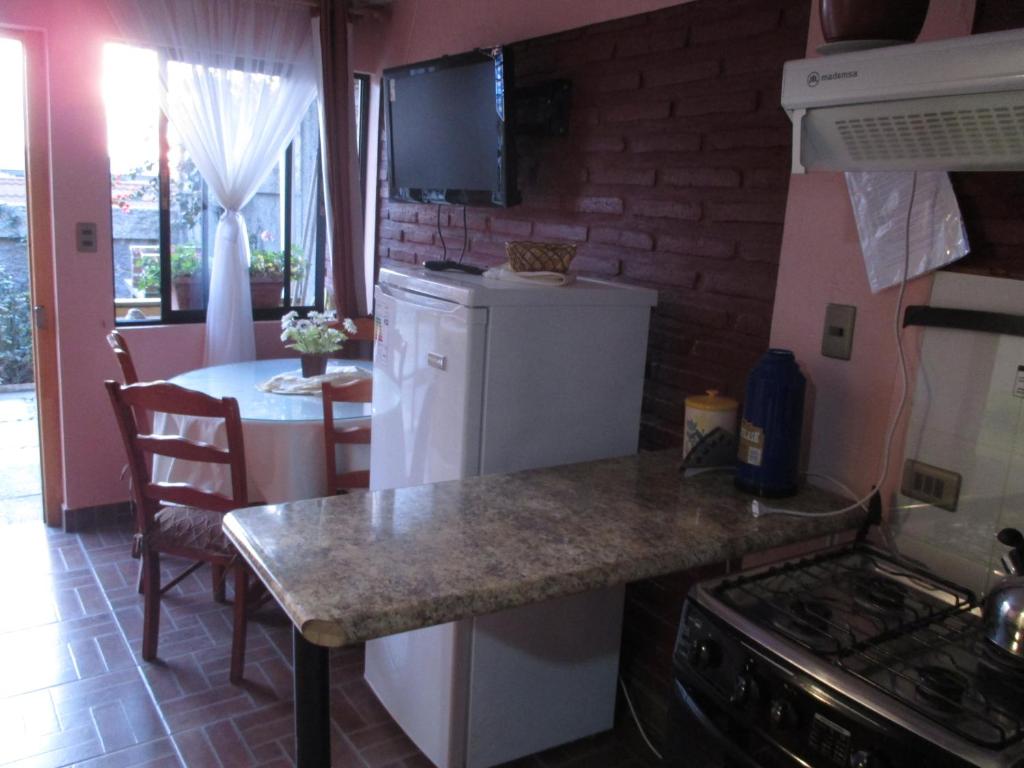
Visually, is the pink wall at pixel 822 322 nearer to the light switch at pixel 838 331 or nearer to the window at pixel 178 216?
the light switch at pixel 838 331

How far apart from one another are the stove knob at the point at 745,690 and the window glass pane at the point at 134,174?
3447 mm

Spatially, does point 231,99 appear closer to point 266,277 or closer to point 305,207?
point 305,207

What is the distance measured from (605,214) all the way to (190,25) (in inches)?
91.8

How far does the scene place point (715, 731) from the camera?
4.75 feet

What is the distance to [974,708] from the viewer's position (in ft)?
4.02

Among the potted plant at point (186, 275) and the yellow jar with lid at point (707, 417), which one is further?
the potted plant at point (186, 275)

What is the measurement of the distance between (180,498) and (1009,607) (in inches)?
91.3

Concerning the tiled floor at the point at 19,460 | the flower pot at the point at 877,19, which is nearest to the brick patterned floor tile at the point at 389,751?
the flower pot at the point at 877,19

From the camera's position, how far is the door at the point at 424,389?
2.04 m

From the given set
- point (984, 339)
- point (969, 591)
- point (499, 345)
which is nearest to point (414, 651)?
point (499, 345)

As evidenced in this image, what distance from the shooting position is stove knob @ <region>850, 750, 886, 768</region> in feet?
3.85

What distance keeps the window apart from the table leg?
3.03 m

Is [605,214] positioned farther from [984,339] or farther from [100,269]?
[100,269]

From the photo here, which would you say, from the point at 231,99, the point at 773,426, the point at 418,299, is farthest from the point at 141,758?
the point at 231,99
